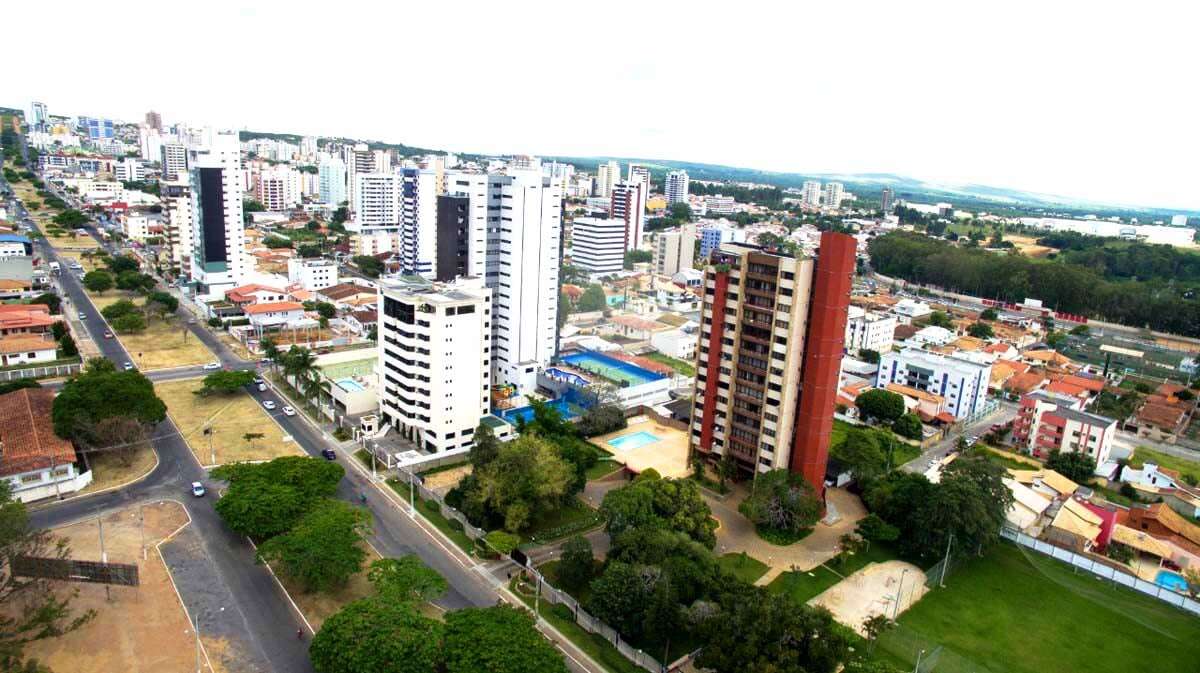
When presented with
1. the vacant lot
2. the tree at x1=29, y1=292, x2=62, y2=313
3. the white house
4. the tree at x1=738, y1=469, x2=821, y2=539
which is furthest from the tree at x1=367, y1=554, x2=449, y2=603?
the tree at x1=29, y1=292, x2=62, y2=313

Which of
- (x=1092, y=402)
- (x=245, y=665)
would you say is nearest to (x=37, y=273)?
(x=245, y=665)

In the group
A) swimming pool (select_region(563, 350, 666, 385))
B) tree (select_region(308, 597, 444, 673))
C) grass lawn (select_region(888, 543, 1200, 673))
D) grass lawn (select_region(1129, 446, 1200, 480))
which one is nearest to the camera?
tree (select_region(308, 597, 444, 673))

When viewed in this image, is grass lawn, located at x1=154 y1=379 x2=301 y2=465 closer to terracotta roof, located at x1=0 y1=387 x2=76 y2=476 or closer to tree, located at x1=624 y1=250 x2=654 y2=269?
terracotta roof, located at x1=0 y1=387 x2=76 y2=476

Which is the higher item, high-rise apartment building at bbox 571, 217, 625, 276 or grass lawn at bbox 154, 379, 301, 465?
high-rise apartment building at bbox 571, 217, 625, 276

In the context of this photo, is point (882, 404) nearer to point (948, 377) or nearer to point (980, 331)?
point (948, 377)

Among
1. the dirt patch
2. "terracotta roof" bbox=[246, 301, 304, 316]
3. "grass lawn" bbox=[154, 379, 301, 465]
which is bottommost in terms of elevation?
the dirt patch

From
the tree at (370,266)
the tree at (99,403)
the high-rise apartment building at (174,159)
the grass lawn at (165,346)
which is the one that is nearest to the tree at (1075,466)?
the tree at (99,403)

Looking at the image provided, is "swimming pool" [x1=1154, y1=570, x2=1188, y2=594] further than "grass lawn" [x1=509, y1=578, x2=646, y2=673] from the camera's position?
Yes
